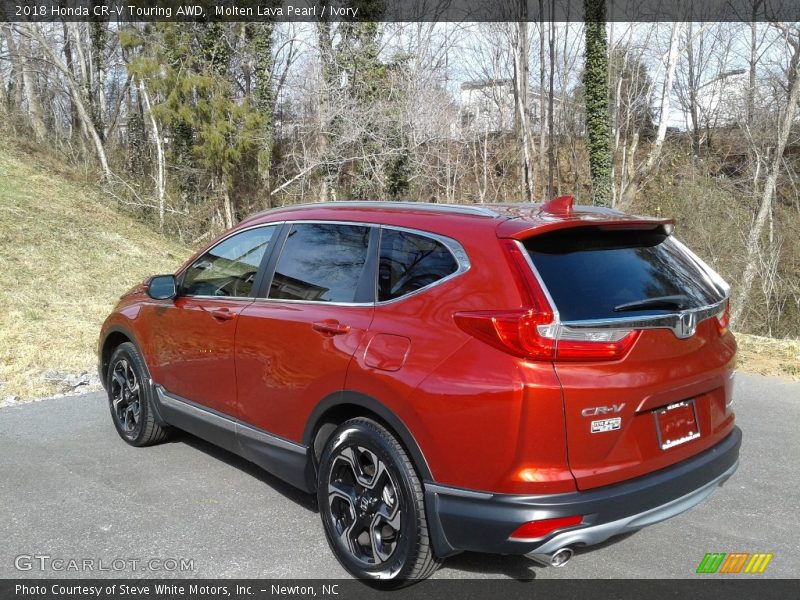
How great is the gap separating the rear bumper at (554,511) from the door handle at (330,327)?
88 centimetres

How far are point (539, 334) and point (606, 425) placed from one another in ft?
1.54

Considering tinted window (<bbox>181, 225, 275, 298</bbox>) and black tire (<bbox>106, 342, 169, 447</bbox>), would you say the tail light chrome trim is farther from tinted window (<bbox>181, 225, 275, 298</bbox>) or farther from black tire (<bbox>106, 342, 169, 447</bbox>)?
black tire (<bbox>106, 342, 169, 447</bbox>)

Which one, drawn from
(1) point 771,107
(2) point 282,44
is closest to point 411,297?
(2) point 282,44

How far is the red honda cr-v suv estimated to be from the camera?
110 inches

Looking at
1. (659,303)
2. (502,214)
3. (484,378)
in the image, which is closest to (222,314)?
(502,214)

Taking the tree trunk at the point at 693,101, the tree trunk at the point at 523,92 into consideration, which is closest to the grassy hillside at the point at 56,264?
the tree trunk at the point at 523,92

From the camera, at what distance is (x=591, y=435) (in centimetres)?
281

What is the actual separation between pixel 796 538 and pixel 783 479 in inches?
37.1

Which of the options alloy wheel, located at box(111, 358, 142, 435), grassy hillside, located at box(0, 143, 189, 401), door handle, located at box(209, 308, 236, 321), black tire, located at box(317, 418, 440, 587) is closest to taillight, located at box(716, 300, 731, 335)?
black tire, located at box(317, 418, 440, 587)

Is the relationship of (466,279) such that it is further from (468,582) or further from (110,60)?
(110,60)

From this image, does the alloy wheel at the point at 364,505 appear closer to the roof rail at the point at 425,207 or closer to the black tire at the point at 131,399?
the roof rail at the point at 425,207

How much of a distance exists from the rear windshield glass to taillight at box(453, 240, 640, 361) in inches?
2.9

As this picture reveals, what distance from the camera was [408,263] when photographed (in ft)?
11.0

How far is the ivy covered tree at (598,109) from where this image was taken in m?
22.7
